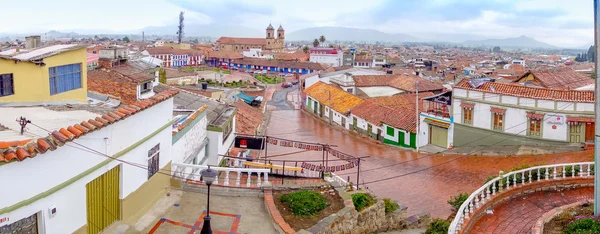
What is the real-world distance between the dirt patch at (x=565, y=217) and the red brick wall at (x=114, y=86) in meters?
12.3

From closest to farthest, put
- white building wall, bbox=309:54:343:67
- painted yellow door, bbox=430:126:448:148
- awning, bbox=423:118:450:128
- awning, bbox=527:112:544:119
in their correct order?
awning, bbox=527:112:544:119, awning, bbox=423:118:450:128, painted yellow door, bbox=430:126:448:148, white building wall, bbox=309:54:343:67

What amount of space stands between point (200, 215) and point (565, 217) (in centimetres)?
830

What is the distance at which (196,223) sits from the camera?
9.16 m

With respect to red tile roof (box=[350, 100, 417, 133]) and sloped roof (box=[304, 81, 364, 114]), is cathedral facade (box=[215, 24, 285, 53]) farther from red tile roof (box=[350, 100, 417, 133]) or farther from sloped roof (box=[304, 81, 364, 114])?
red tile roof (box=[350, 100, 417, 133])

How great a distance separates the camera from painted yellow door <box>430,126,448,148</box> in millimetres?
25562

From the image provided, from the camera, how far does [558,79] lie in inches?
1137

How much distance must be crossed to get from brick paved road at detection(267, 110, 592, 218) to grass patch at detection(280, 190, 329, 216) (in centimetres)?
688

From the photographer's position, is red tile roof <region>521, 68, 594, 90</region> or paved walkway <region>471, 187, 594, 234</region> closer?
paved walkway <region>471, 187, 594, 234</region>

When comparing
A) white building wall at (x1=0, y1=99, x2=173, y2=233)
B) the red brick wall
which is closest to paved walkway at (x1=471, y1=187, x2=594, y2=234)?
white building wall at (x1=0, y1=99, x2=173, y2=233)

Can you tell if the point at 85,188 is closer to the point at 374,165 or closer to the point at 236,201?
the point at 236,201

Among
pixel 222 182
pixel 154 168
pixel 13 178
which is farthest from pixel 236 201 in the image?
pixel 13 178

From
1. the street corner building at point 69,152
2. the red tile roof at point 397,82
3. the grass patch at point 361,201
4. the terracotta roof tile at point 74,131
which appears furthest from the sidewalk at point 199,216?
the red tile roof at point 397,82

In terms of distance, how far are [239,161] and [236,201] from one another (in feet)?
18.8

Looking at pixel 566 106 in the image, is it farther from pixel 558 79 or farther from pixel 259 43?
pixel 259 43
